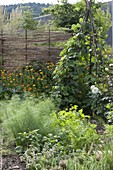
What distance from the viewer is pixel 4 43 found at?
8406mm

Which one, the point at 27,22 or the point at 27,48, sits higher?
the point at 27,22

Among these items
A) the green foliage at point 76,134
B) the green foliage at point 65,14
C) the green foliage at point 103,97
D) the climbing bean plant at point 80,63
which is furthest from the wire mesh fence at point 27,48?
the green foliage at point 76,134

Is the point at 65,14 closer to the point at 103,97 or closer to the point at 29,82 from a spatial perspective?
the point at 29,82

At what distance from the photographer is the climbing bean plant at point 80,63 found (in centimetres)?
516

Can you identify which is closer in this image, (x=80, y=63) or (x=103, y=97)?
(x=103, y=97)

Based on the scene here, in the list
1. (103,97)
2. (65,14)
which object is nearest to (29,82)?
(103,97)

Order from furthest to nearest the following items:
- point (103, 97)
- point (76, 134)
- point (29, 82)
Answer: point (29, 82) < point (103, 97) < point (76, 134)

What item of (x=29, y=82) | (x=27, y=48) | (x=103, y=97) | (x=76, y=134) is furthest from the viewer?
(x=27, y=48)

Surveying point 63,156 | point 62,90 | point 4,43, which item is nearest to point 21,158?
point 63,156

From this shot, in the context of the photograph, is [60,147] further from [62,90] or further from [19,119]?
[62,90]

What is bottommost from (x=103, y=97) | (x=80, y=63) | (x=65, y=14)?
(x=103, y=97)

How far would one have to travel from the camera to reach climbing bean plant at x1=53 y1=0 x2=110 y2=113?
5160 millimetres

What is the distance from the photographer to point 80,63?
527cm

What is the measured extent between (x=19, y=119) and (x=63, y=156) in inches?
26.8
